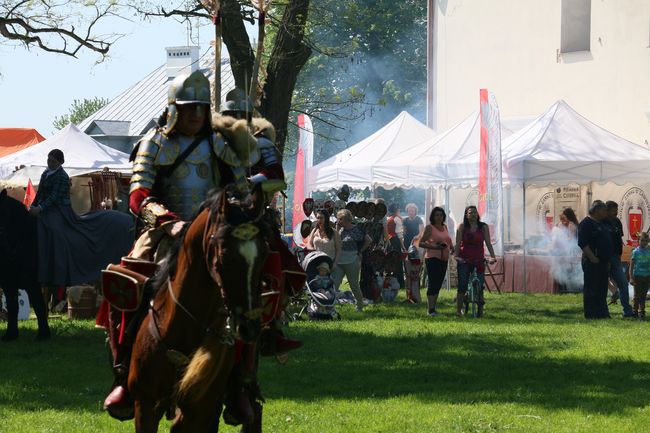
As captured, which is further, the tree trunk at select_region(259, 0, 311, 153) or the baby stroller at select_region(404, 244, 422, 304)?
the baby stroller at select_region(404, 244, 422, 304)

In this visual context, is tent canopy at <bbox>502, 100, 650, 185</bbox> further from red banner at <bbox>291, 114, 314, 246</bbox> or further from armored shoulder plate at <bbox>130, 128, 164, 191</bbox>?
armored shoulder plate at <bbox>130, 128, 164, 191</bbox>

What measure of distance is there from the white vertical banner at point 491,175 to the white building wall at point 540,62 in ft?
28.5

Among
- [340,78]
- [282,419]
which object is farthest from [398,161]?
[340,78]

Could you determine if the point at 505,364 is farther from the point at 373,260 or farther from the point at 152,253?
the point at 373,260

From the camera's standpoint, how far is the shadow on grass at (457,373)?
37.3ft

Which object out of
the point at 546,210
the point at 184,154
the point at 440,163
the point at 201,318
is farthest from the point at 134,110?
the point at 201,318

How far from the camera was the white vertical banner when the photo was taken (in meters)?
23.5

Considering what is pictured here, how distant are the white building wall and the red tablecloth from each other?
7.08 m

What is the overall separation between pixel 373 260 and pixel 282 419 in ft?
42.1

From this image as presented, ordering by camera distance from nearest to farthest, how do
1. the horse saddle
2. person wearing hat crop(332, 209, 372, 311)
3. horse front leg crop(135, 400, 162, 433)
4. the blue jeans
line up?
horse front leg crop(135, 400, 162, 433) → the horse saddle → the blue jeans → person wearing hat crop(332, 209, 372, 311)

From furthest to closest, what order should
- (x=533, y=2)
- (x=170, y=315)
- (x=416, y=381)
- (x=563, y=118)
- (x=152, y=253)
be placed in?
(x=533, y=2) < (x=563, y=118) < (x=416, y=381) < (x=152, y=253) < (x=170, y=315)

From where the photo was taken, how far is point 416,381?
12.4 m

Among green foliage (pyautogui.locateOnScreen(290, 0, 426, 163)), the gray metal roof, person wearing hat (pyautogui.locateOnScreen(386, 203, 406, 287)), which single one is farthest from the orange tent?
the gray metal roof

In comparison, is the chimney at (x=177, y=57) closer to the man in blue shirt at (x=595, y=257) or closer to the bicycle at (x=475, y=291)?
the bicycle at (x=475, y=291)
